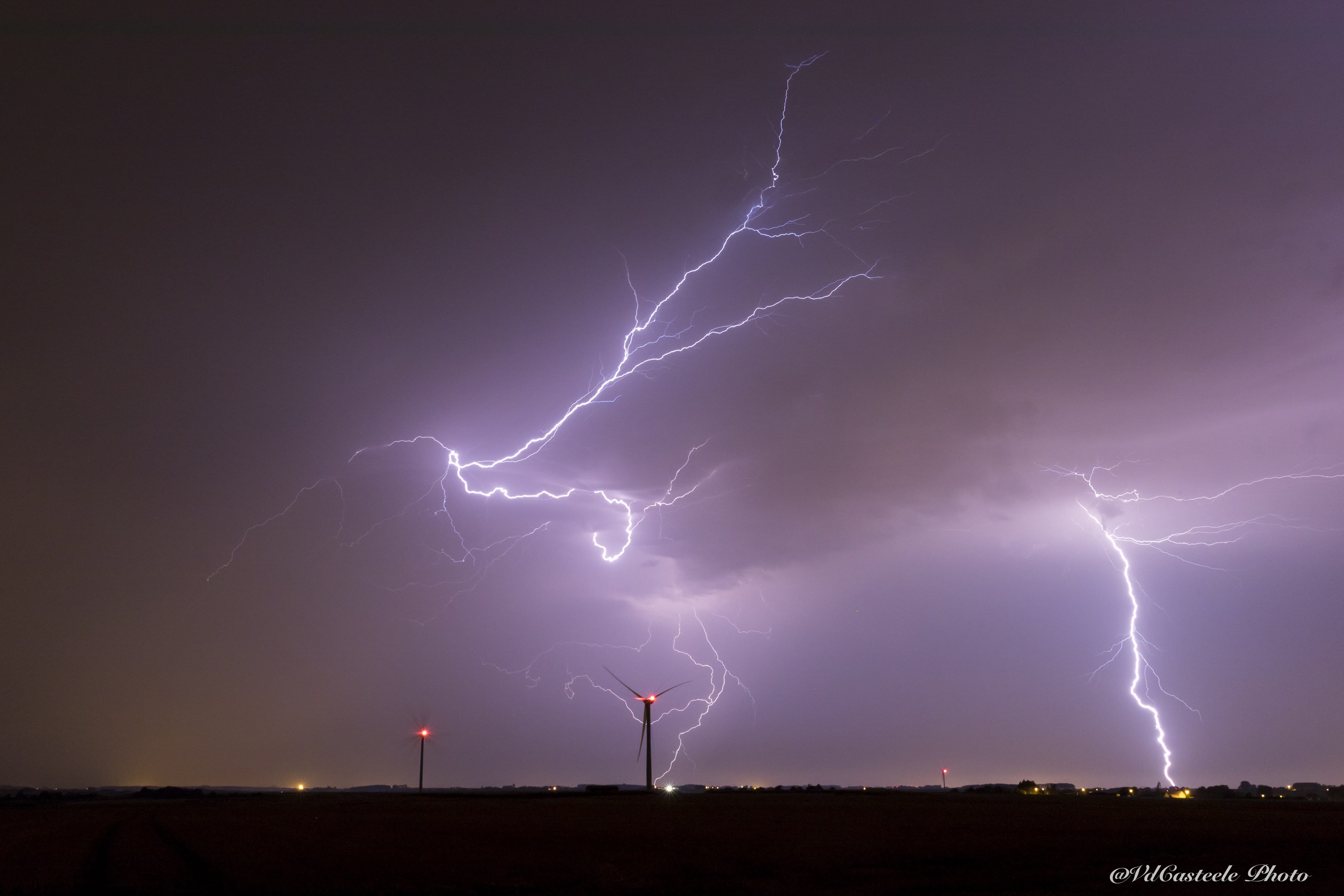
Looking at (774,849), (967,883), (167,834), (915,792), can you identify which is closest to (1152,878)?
(967,883)

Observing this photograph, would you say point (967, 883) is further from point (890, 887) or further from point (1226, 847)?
point (1226, 847)

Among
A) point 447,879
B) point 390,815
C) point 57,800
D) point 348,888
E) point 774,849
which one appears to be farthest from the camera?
point 57,800

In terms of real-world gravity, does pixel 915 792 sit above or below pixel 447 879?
below

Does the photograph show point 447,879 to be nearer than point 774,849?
Yes

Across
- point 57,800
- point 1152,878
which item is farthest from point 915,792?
point 57,800

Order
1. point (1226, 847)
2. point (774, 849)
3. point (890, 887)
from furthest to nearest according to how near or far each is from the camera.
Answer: point (774, 849)
point (1226, 847)
point (890, 887)

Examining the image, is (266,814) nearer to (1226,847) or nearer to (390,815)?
(390,815)
